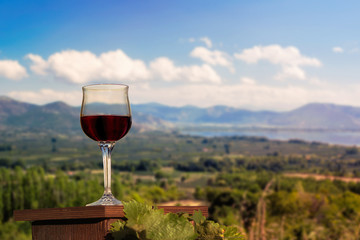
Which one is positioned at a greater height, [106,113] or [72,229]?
[106,113]

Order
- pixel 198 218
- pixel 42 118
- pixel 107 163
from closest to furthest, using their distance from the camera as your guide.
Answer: pixel 198 218
pixel 107 163
pixel 42 118

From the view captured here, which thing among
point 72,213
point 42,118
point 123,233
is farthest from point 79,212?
point 42,118

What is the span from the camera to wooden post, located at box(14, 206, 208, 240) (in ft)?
3.09

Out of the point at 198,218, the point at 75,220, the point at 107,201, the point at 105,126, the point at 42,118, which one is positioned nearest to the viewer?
the point at 198,218

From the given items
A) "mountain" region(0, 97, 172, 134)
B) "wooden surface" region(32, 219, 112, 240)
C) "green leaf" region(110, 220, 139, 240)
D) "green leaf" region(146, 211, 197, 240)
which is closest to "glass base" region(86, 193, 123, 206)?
"wooden surface" region(32, 219, 112, 240)

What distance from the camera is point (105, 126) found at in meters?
1.53

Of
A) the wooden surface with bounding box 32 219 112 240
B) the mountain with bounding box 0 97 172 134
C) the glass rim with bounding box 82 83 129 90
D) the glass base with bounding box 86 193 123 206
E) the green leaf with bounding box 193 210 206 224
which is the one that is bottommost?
the wooden surface with bounding box 32 219 112 240

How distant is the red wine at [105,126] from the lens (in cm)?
152

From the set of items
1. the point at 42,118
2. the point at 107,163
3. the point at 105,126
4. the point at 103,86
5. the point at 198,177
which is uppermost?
the point at 42,118

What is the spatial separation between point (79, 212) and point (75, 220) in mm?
50

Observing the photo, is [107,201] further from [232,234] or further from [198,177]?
[198,177]

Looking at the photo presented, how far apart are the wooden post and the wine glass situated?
51 centimetres

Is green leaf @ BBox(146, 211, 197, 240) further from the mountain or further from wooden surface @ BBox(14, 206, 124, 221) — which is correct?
the mountain

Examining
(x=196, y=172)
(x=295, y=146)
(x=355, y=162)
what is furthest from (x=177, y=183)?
(x=295, y=146)
